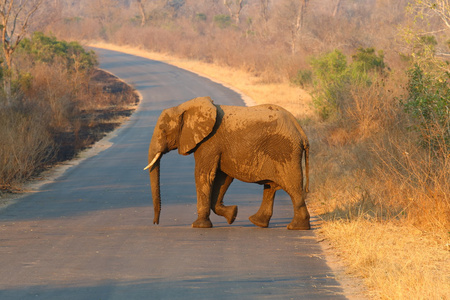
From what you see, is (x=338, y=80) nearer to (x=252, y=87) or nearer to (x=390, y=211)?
(x=390, y=211)

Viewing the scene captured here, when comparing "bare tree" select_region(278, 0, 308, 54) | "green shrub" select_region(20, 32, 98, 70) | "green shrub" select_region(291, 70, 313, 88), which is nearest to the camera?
"green shrub" select_region(291, 70, 313, 88)

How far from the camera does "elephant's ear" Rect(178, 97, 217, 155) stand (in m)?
11.0

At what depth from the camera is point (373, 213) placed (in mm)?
11625

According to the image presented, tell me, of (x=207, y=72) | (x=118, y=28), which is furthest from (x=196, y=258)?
(x=118, y=28)

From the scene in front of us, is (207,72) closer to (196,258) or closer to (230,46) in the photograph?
(230,46)

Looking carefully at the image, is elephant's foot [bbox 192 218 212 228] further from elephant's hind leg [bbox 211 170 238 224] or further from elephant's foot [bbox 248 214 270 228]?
elephant's foot [bbox 248 214 270 228]

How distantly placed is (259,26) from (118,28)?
1928 cm

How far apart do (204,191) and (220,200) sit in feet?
1.70

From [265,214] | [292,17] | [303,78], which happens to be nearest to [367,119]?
[265,214]

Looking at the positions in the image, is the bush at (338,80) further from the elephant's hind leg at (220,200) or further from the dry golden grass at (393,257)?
the dry golden grass at (393,257)

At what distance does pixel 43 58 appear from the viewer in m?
41.2

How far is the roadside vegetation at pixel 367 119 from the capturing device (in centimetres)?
909

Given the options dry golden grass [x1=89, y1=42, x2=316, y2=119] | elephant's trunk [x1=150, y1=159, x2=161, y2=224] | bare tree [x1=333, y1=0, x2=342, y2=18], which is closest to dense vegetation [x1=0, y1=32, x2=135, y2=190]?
elephant's trunk [x1=150, y1=159, x2=161, y2=224]

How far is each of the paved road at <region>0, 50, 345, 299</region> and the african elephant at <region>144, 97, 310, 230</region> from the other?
474 millimetres
